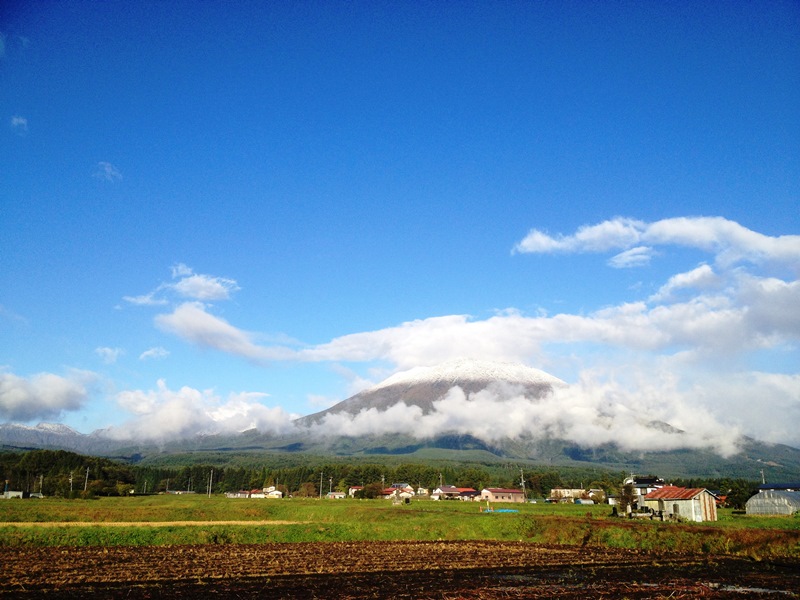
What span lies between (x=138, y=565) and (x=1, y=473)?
144 m

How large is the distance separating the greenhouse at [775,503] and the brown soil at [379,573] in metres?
50.1

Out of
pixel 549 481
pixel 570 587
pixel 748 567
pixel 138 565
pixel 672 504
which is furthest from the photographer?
pixel 549 481

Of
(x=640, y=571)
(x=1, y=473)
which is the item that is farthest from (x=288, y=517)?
(x=1, y=473)

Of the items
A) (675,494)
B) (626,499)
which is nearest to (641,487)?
(675,494)

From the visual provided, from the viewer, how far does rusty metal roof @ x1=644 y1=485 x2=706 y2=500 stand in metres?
65.5

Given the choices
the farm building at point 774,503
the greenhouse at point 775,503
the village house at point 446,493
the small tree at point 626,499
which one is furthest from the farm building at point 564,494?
the small tree at point 626,499

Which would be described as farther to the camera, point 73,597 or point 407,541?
point 407,541

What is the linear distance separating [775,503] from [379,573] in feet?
228

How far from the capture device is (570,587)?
926 inches

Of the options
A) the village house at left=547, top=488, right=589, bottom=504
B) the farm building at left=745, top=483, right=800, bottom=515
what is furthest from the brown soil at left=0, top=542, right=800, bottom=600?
the village house at left=547, top=488, right=589, bottom=504

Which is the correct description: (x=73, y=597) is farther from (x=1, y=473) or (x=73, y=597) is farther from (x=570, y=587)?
(x=1, y=473)

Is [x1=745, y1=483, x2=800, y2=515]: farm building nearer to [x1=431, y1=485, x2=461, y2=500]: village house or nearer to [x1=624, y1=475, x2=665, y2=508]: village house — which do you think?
[x1=624, y1=475, x2=665, y2=508]: village house

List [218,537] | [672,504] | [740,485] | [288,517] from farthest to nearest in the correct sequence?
[740,485] < [672,504] < [288,517] < [218,537]

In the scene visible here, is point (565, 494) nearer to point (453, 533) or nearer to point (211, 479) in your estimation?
point (211, 479)
